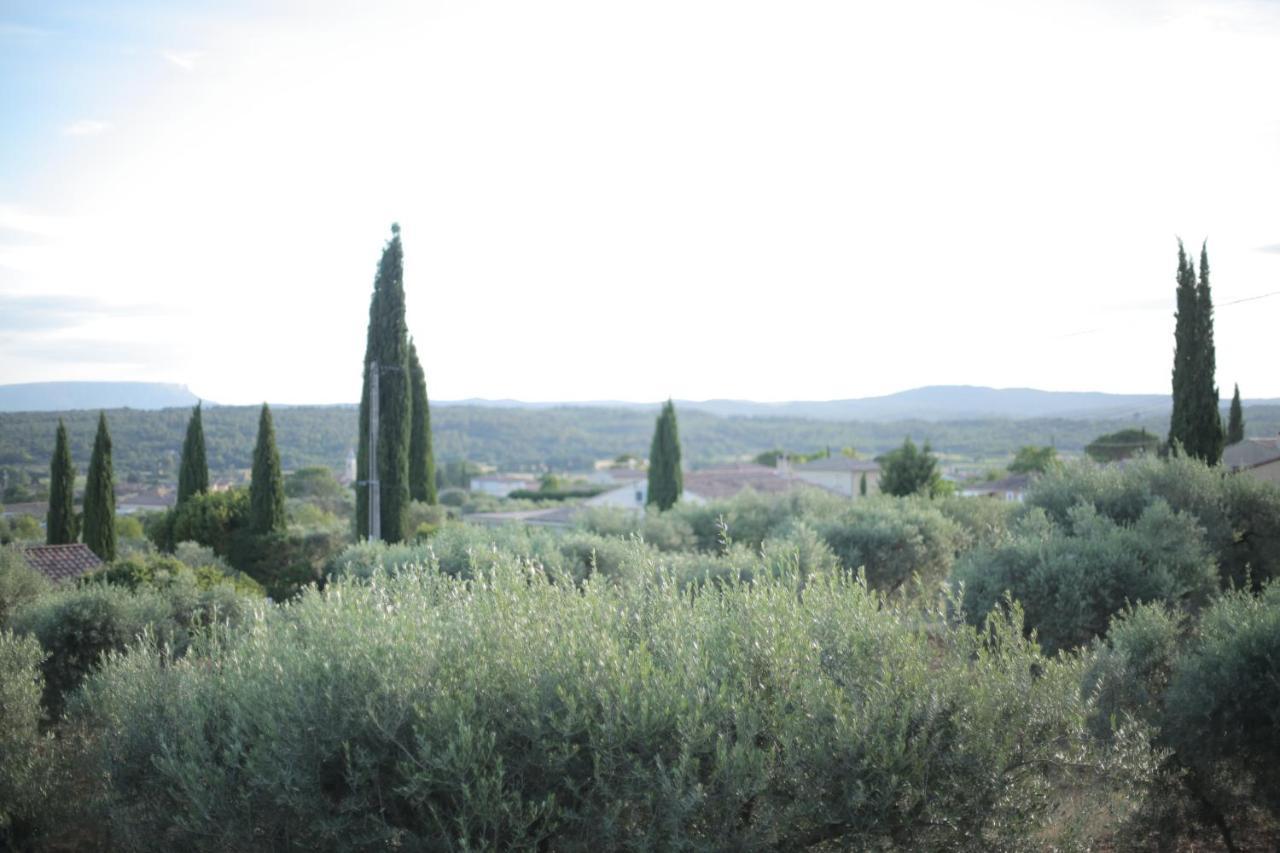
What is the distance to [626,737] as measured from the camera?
169 inches

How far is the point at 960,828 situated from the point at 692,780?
1.37 m

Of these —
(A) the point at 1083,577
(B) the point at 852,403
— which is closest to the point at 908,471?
(A) the point at 1083,577

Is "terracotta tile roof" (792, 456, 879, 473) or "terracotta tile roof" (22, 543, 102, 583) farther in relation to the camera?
"terracotta tile roof" (792, 456, 879, 473)

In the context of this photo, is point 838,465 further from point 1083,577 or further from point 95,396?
point 1083,577

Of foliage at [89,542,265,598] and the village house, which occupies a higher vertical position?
the village house

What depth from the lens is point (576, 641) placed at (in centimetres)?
472

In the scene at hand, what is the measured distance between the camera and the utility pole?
21016mm

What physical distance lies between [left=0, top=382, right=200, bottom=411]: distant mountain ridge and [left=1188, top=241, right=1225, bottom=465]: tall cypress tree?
2820cm

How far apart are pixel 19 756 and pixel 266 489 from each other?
19.6 m

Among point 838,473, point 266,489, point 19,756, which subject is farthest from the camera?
point 838,473

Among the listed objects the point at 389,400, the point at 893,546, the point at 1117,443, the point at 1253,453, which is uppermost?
the point at 389,400

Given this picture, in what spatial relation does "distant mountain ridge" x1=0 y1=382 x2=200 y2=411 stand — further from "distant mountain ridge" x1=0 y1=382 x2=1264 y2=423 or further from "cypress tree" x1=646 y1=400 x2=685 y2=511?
"cypress tree" x1=646 y1=400 x2=685 y2=511

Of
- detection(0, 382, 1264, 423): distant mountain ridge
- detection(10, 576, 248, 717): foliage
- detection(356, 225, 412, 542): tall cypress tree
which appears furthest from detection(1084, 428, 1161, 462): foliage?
detection(10, 576, 248, 717): foliage

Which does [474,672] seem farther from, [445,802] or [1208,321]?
[1208,321]
